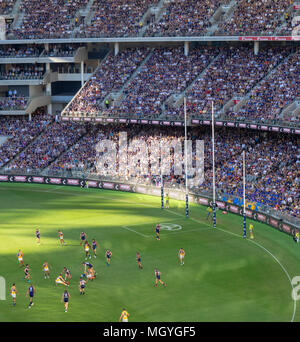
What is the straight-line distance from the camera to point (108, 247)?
53062mm

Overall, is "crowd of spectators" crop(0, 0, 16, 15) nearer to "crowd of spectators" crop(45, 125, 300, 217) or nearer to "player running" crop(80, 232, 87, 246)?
"crowd of spectators" crop(45, 125, 300, 217)

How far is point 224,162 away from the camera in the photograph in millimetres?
70562

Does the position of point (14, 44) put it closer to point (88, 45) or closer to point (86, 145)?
point (88, 45)

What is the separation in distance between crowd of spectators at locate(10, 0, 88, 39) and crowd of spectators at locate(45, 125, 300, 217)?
639 inches

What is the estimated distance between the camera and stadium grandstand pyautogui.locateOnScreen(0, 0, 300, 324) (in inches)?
2687

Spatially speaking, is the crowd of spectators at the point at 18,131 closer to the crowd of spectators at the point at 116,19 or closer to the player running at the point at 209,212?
the crowd of spectators at the point at 116,19

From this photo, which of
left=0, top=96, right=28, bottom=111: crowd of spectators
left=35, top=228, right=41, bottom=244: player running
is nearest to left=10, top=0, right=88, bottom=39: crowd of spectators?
left=0, top=96, right=28, bottom=111: crowd of spectators

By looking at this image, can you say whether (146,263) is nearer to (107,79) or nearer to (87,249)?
(87,249)

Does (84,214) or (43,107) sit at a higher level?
(43,107)

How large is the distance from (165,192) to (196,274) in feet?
80.8

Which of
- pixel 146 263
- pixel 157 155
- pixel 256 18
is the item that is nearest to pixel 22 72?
pixel 157 155

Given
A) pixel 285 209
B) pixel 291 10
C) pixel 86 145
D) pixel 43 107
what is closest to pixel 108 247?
pixel 285 209

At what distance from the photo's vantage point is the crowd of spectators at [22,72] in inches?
3590

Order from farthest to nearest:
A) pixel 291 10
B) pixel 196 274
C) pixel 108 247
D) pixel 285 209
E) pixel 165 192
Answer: pixel 291 10, pixel 165 192, pixel 285 209, pixel 108 247, pixel 196 274
